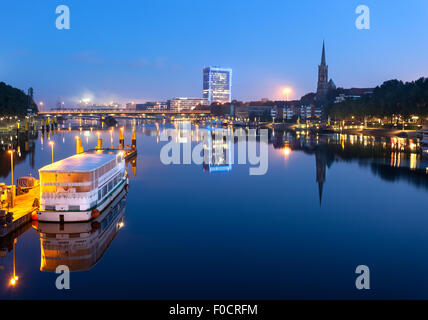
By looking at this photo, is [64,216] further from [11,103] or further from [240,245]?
[11,103]

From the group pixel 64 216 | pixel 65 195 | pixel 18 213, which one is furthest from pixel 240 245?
pixel 18 213

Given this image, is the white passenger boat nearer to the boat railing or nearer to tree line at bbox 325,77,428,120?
the boat railing

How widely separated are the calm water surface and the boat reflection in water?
78 millimetres

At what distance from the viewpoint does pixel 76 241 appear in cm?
2278

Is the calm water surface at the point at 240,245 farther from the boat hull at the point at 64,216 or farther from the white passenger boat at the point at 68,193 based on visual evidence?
the white passenger boat at the point at 68,193

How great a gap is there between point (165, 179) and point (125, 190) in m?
8.25

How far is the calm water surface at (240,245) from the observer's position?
1756 centimetres

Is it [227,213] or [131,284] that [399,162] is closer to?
[227,213]

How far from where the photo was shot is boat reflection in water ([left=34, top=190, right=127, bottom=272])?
2041 centimetres

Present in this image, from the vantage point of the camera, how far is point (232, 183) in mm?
42000

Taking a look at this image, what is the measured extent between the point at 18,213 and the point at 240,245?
1298 centimetres

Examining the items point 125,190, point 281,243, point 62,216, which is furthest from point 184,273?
point 125,190

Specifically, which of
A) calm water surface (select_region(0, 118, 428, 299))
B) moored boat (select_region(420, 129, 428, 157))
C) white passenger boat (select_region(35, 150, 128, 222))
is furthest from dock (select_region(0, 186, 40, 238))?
moored boat (select_region(420, 129, 428, 157))

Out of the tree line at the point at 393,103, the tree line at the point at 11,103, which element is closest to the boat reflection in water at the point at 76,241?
the tree line at the point at 393,103
